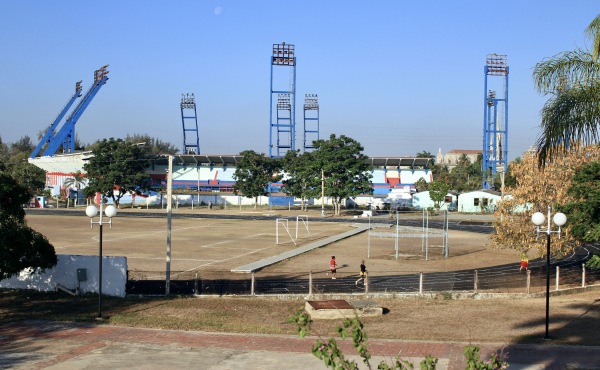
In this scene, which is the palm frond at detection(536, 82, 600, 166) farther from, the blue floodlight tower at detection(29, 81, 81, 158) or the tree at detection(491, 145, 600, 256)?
the blue floodlight tower at detection(29, 81, 81, 158)

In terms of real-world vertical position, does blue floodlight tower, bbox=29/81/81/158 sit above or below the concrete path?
above

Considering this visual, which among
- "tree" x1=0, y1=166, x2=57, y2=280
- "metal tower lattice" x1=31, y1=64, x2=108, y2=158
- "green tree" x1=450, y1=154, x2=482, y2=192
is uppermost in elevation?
"metal tower lattice" x1=31, y1=64, x2=108, y2=158

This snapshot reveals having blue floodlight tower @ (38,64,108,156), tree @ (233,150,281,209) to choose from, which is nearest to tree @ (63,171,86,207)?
→ blue floodlight tower @ (38,64,108,156)

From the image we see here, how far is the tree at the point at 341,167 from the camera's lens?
3499 inches

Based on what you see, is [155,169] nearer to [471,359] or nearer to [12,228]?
[12,228]

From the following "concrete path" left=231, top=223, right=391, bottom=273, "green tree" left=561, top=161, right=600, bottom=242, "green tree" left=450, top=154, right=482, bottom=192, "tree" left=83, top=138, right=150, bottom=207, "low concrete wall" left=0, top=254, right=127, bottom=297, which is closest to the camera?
"green tree" left=561, top=161, right=600, bottom=242

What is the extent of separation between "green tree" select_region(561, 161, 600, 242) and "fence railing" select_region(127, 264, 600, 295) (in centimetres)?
243

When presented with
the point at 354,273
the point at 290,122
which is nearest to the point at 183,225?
the point at 354,273

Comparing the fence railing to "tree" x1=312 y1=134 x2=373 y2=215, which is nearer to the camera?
the fence railing

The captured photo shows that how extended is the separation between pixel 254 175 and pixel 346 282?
7570 centimetres

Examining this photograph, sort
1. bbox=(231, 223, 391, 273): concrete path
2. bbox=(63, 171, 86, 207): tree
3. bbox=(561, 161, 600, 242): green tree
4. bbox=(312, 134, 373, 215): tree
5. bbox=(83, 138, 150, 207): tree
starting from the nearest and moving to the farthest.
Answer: bbox=(561, 161, 600, 242): green tree
bbox=(231, 223, 391, 273): concrete path
bbox=(312, 134, 373, 215): tree
bbox=(83, 138, 150, 207): tree
bbox=(63, 171, 86, 207): tree

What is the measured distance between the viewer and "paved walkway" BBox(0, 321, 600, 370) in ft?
47.0

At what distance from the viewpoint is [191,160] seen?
13200 centimetres

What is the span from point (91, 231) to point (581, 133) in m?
48.7
